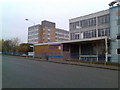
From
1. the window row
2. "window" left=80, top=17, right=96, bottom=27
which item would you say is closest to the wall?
the window row

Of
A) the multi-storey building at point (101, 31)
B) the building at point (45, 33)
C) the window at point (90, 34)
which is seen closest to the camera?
the multi-storey building at point (101, 31)

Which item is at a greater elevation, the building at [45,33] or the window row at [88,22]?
the building at [45,33]

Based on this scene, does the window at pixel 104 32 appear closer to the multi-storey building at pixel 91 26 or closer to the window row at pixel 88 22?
the multi-storey building at pixel 91 26

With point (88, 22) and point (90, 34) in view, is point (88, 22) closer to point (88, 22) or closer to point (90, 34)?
point (88, 22)

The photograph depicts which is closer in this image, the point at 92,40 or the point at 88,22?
the point at 92,40

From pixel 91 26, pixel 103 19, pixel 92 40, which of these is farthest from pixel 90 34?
→ pixel 92 40

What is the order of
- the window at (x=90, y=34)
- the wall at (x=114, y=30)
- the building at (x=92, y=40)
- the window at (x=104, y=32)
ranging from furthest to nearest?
1. the window at (x=90, y=34)
2. the window at (x=104, y=32)
3. the building at (x=92, y=40)
4. the wall at (x=114, y=30)

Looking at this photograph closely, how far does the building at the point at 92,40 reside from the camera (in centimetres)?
2636

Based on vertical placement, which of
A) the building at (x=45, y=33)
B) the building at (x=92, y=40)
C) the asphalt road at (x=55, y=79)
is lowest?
the asphalt road at (x=55, y=79)

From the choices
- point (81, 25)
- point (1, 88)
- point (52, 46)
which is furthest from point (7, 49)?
point (1, 88)

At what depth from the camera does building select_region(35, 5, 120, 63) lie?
2636 cm

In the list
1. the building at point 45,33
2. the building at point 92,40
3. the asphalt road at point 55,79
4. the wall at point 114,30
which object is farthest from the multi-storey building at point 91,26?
the building at point 45,33

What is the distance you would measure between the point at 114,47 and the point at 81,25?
14.3 metres

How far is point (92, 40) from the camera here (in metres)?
28.9
